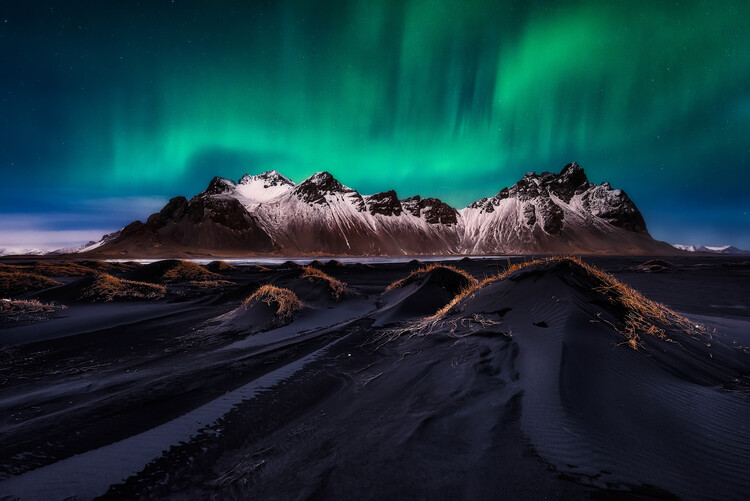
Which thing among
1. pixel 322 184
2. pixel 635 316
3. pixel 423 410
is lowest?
pixel 423 410

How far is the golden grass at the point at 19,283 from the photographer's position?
13.8m

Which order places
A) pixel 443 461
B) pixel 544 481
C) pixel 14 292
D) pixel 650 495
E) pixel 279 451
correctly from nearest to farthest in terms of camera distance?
1. pixel 650 495
2. pixel 544 481
3. pixel 443 461
4. pixel 279 451
5. pixel 14 292

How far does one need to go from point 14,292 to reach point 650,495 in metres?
22.5

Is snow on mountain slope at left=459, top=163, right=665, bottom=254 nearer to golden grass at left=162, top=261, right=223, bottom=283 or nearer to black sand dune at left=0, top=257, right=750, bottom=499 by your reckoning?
golden grass at left=162, top=261, right=223, bottom=283

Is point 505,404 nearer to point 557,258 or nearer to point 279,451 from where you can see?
point 279,451

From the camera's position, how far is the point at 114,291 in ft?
44.9

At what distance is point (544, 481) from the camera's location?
196 cm

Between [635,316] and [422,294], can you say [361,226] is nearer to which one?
[422,294]

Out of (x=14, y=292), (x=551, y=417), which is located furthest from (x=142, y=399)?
(x=14, y=292)

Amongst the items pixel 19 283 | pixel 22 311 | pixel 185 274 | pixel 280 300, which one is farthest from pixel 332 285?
pixel 185 274

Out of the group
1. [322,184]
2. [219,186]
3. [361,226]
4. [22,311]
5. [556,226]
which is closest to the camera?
[22,311]

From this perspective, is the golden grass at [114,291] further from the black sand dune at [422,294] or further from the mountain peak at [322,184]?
the mountain peak at [322,184]

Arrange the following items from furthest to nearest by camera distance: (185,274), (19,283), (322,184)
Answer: (322,184) → (185,274) → (19,283)

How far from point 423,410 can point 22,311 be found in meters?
14.4
